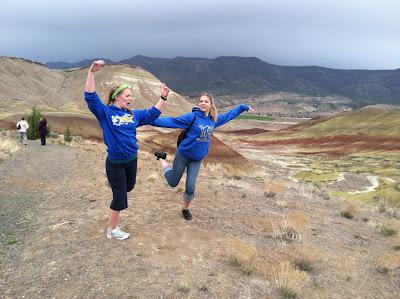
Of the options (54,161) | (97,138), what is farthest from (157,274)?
(97,138)

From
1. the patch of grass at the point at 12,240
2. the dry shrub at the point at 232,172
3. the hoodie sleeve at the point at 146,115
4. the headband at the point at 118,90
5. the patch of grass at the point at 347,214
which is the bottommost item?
the dry shrub at the point at 232,172

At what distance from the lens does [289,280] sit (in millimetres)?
5707

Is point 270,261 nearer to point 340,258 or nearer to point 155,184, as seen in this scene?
point 340,258

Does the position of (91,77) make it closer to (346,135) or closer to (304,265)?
(304,265)

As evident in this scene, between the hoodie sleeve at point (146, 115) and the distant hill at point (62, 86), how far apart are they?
93.5 meters

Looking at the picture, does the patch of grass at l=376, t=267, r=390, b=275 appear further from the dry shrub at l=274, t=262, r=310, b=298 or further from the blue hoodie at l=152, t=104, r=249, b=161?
the blue hoodie at l=152, t=104, r=249, b=161

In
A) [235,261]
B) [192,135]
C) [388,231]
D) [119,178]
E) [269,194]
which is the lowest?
[269,194]

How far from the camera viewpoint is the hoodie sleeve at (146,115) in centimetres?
698

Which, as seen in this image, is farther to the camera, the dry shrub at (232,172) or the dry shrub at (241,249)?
the dry shrub at (232,172)

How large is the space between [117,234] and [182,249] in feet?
3.63

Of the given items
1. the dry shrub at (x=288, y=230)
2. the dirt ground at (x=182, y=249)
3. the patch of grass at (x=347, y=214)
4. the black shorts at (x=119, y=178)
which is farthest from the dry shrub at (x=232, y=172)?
the black shorts at (x=119, y=178)

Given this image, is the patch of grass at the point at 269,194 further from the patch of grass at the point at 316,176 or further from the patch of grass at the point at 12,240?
the patch of grass at the point at 316,176

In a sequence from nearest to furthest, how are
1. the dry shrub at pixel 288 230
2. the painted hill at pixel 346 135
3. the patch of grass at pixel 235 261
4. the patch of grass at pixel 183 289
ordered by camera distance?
the patch of grass at pixel 183 289
the patch of grass at pixel 235 261
the dry shrub at pixel 288 230
the painted hill at pixel 346 135

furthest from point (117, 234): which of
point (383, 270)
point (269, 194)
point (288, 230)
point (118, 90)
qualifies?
point (269, 194)
